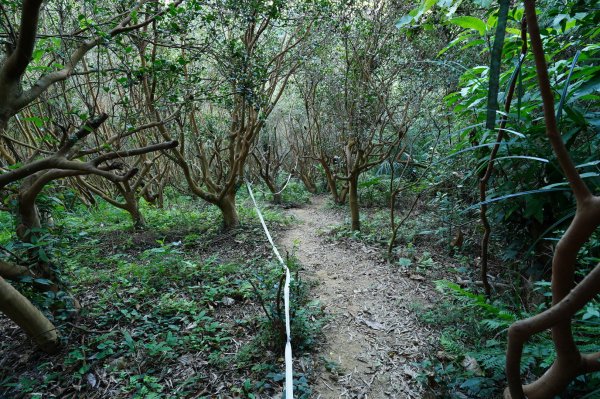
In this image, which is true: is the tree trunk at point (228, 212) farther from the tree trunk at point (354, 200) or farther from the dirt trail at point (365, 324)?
the tree trunk at point (354, 200)

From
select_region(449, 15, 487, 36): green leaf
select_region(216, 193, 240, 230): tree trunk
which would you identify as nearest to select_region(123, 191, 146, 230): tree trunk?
select_region(216, 193, 240, 230): tree trunk

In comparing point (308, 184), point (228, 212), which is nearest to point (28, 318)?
point (228, 212)

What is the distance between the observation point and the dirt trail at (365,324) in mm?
2369

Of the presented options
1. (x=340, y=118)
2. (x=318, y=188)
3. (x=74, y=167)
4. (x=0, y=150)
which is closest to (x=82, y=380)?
(x=74, y=167)

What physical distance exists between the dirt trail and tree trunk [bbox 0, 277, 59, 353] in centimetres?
220

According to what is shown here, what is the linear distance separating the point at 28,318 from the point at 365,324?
2868 mm

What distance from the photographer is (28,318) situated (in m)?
2.45

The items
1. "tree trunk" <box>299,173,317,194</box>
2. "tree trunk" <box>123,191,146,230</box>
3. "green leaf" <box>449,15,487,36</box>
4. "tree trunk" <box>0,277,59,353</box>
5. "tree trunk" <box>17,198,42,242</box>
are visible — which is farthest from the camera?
"tree trunk" <box>299,173,317,194</box>

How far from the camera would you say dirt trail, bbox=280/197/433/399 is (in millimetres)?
2369

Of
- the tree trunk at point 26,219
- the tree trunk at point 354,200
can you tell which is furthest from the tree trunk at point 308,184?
the tree trunk at point 26,219

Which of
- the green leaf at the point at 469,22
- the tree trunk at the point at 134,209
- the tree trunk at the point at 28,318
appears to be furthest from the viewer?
the tree trunk at the point at 134,209

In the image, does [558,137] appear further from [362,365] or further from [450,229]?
[450,229]

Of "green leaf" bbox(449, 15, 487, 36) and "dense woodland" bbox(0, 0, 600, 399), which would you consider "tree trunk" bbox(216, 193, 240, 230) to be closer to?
"dense woodland" bbox(0, 0, 600, 399)

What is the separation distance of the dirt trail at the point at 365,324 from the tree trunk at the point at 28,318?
2199 millimetres
